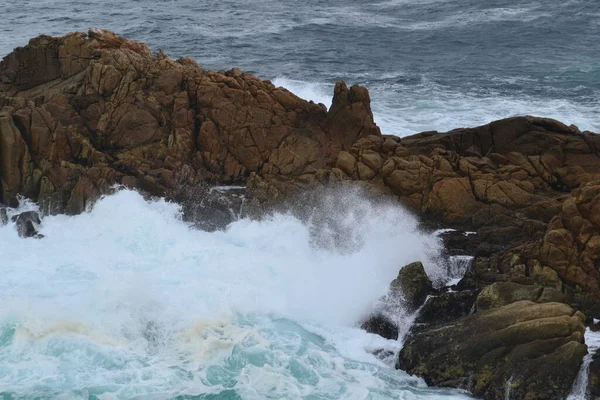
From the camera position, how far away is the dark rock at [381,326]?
79.7 ft

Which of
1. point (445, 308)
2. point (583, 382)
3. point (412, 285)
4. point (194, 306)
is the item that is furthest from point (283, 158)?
point (583, 382)

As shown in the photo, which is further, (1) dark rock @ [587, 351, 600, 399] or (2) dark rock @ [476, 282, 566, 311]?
(2) dark rock @ [476, 282, 566, 311]

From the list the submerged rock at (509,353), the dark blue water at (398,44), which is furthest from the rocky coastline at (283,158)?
the dark blue water at (398,44)

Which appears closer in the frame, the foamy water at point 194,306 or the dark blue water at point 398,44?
the foamy water at point 194,306

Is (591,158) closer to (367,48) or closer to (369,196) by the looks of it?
(369,196)

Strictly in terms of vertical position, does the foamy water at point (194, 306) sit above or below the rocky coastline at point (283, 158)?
below

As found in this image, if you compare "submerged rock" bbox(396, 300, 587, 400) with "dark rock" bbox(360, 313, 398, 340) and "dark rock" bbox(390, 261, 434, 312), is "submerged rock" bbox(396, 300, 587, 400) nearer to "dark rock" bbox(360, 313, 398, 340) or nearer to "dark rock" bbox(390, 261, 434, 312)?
"dark rock" bbox(360, 313, 398, 340)

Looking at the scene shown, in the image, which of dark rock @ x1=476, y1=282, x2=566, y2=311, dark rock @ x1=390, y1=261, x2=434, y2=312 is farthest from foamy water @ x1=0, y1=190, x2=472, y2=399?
dark rock @ x1=476, y1=282, x2=566, y2=311

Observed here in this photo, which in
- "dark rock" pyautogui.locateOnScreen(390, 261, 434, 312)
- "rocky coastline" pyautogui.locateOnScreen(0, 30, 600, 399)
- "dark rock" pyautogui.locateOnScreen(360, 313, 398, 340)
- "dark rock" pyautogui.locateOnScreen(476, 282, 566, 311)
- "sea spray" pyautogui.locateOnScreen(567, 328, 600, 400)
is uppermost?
"rocky coastline" pyautogui.locateOnScreen(0, 30, 600, 399)

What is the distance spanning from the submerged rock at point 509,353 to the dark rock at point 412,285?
2224mm

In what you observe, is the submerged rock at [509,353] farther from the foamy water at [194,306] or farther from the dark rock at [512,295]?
the foamy water at [194,306]

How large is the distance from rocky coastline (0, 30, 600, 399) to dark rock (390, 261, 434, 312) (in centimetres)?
5

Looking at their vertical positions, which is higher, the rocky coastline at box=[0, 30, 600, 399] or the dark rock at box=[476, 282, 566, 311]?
the rocky coastline at box=[0, 30, 600, 399]

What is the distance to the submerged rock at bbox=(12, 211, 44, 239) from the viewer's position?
97.0 ft
